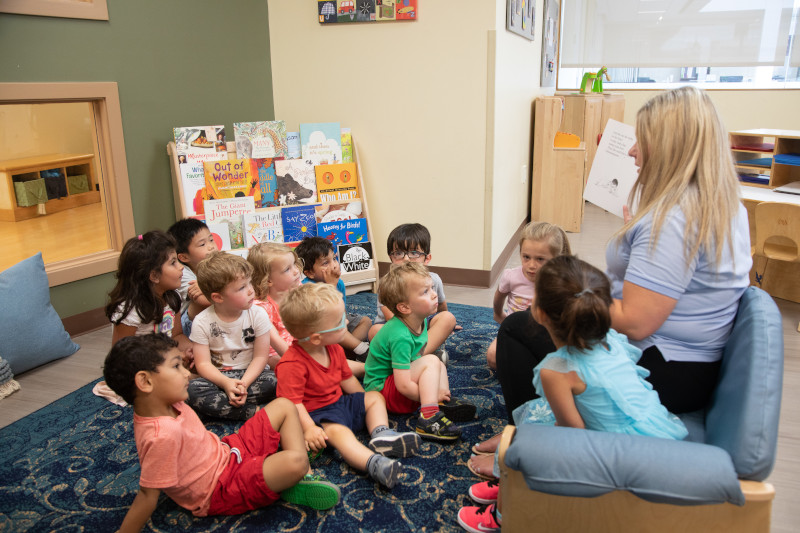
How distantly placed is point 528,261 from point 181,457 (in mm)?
1381

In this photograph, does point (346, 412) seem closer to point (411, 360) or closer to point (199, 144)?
point (411, 360)

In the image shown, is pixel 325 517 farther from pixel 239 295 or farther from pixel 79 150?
pixel 79 150

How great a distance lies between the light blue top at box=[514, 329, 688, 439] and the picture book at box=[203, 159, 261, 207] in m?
2.51

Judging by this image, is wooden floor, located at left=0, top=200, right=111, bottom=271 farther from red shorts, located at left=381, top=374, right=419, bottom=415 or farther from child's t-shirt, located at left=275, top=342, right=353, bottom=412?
red shorts, located at left=381, top=374, right=419, bottom=415

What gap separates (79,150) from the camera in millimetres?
3213

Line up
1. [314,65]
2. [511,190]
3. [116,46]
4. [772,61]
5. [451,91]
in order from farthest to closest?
[772,61] → [511,190] → [314,65] → [451,91] → [116,46]

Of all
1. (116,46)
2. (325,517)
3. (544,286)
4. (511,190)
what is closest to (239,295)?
(325,517)

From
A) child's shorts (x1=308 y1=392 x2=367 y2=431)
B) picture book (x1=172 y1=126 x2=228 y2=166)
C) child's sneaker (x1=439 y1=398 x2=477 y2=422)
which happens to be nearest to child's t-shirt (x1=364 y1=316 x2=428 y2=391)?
child's shorts (x1=308 y1=392 x2=367 y2=431)

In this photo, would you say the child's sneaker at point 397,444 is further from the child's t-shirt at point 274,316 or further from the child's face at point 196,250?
the child's face at point 196,250

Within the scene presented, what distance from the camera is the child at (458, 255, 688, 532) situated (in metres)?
1.36

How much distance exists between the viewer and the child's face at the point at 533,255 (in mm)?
2293

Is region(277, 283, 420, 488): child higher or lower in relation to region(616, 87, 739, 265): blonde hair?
lower

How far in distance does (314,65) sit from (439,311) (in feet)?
6.57

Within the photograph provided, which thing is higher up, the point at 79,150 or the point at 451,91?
the point at 451,91
